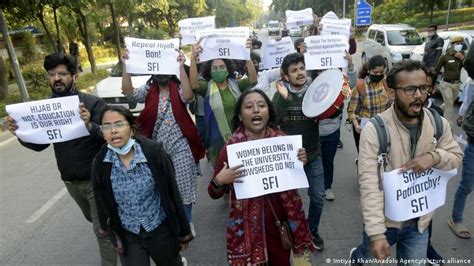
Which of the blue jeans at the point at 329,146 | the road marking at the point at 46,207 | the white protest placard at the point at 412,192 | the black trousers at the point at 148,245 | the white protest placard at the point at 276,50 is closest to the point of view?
Result: the white protest placard at the point at 412,192

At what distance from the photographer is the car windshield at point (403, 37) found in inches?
600

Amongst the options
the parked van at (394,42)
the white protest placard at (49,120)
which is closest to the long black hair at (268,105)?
the white protest placard at (49,120)

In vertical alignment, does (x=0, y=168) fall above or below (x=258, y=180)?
below

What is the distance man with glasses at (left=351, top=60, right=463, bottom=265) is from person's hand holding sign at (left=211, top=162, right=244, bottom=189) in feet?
2.45

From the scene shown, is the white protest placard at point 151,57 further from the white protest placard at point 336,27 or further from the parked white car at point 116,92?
the parked white car at point 116,92

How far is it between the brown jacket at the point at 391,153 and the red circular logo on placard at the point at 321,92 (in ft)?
2.87

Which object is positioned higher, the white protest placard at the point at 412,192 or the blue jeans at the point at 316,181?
the white protest placard at the point at 412,192

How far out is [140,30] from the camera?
32156mm

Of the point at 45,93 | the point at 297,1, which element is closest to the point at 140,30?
the point at 45,93

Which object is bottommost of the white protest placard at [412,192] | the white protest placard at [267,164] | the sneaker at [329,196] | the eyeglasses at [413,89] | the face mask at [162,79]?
the sneaker at [329,196]

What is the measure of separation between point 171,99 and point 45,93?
473 inches

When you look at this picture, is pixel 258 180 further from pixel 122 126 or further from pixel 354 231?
pixel 354 231

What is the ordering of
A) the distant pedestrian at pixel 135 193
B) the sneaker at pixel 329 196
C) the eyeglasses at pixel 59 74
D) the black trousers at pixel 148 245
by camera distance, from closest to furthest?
1. the distant pedestrian at pixel 135 193
2. the black trousers at pixel 148 245
3. the eyeglasses at pixel 59 74
4. the sneaker at pixel 329 196

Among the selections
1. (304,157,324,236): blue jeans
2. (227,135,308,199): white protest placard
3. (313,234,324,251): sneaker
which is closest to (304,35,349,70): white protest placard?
(304,157,324,236): blue jeans
